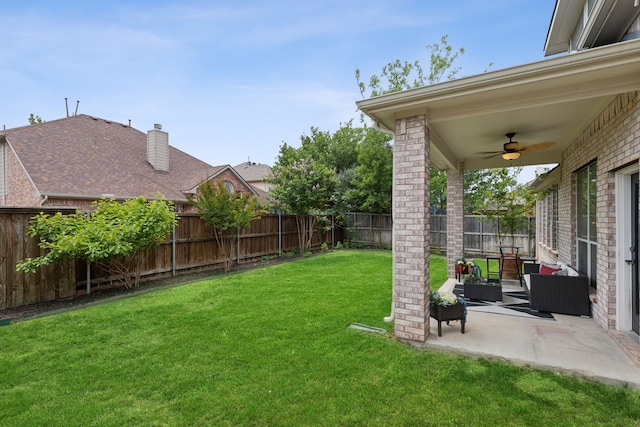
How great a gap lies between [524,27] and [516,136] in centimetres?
643

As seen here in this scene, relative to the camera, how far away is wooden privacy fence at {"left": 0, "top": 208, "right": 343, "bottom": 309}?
506cm

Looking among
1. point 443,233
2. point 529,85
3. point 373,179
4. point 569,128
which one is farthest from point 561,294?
point 373,179

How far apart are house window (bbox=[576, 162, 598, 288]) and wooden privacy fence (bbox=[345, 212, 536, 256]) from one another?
429cm

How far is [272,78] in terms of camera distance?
41.3 ft

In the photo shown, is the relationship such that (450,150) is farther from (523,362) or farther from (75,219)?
(75,219)

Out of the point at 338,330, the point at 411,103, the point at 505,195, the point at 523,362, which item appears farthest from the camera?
the point at 505,195

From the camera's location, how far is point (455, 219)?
755cm

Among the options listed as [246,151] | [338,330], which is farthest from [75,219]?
[246,151]

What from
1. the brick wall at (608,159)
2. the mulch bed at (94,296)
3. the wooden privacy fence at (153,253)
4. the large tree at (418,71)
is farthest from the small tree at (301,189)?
the brick wall at (608,159)

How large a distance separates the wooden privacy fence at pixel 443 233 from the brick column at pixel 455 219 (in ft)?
8.86

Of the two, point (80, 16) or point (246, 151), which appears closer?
point (80, 16)

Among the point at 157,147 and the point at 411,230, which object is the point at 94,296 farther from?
the point at 157,147

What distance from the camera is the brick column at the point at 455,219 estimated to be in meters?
7.46

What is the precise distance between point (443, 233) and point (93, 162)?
45.8 ft
